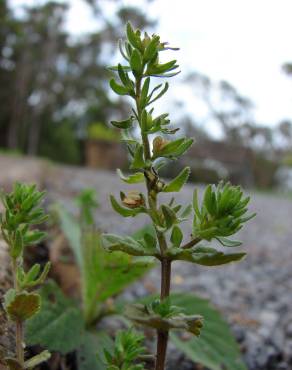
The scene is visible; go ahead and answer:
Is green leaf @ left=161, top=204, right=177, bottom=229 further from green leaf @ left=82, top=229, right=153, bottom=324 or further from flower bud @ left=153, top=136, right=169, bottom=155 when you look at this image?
A: green leaf @ left=82, top=229, right=153, bottom=324

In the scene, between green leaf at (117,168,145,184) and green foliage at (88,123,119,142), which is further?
green foliage at (88,123,119,142)

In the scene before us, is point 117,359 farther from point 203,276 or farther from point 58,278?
point 203,276

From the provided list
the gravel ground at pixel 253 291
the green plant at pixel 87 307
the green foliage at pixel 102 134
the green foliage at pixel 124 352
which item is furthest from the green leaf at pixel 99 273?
the green foliage at pixel 102 134

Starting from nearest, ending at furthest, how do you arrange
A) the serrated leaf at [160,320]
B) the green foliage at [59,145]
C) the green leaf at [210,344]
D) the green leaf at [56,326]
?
the serrated leaf at [160,320] → the green leaf at [56,326] → the green leaf at [210,344] → the green foliage at [59,145]

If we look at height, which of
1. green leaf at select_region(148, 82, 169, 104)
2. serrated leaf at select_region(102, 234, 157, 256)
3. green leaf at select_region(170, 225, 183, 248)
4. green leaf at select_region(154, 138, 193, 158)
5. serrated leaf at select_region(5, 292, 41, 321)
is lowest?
serrated leaf at select_region(5, 292, 41, 321)

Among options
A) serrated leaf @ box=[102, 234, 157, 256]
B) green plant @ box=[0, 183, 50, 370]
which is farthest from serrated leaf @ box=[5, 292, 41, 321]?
serrated leaf @ box=[102, 234, 157, 256]

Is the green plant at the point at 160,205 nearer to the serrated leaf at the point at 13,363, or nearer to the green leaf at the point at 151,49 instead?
the green leaf at the point at 151,49

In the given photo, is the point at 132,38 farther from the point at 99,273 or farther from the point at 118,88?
the point at 99,273
